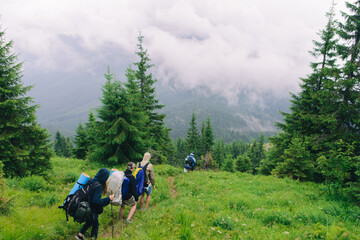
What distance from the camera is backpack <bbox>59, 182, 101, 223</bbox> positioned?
4078mm

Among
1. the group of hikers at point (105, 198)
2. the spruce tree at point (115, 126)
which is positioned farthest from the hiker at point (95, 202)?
the spruce tree at point (115, 126)

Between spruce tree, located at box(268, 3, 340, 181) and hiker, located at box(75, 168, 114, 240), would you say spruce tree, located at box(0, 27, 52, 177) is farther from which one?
spruce tree, located at box(268, 3, 340, 181)

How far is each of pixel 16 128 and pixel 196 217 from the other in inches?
411

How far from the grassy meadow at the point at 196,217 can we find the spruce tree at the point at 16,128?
1168 mm

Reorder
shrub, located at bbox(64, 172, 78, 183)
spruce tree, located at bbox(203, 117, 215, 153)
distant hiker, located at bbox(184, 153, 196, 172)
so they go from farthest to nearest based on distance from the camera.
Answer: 1. spruce tree, located at bbox(203, 117, 215, 153)
2. distant hiker, located at bbox(184, 153, 196, 172)
3. shrub, located at bbox(64, 172, 78, 183)

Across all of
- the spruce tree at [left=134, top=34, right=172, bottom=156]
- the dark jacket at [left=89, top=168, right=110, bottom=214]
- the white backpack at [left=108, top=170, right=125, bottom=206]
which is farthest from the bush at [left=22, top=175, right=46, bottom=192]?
the spruce tree at [left=134, top=34, right=172, bottom=156]

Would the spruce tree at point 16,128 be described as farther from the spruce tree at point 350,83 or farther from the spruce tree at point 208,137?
the spruce tree at point 208,137

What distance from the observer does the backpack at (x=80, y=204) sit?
408 cm

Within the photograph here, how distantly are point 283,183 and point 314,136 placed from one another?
→ 17.9ft

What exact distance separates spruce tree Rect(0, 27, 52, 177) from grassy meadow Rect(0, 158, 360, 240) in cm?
117

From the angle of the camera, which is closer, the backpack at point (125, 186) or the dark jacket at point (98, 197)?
the dark jacket at point (98, 197)

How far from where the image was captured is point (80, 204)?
162 inches

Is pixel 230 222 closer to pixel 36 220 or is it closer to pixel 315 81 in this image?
pixel 36 220

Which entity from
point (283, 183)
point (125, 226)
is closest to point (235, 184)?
point (283, 183)
